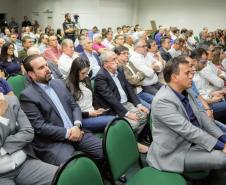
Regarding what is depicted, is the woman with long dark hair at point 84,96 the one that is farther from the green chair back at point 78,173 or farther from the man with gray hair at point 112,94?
the green chair back at point 78,173

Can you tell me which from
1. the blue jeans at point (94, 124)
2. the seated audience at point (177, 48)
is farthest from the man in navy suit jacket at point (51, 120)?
the seated audience at point (177, 48)

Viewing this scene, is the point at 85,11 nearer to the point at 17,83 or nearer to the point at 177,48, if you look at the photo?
the point at 177,48

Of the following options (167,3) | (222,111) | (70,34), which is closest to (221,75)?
(222,111)

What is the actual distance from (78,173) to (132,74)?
248cm

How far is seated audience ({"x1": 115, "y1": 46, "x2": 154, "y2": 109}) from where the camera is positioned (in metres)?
3.76

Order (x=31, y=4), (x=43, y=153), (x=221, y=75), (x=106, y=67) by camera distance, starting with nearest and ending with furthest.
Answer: (x=43, y=153) → (x=106, y=67) → (x=221, y=75) → (x=31, y=4)

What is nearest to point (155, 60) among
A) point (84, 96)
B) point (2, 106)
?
point (84, 96)

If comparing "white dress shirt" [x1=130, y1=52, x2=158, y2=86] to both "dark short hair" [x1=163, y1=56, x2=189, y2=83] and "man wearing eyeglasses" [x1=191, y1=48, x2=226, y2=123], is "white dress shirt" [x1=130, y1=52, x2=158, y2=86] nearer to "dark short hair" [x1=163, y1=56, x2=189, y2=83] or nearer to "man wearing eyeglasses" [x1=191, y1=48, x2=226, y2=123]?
"man wearing eyeglasses" [x1=191, y1=48, x2=226, y2=123]

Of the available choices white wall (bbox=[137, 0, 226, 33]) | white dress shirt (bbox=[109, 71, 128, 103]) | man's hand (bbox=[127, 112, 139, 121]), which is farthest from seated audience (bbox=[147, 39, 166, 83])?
white wall (bbox=[137, 0, 226, 33])

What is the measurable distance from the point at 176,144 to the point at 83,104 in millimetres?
1235

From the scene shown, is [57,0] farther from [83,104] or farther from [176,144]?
[176,144]

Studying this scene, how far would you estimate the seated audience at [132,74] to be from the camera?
376 centimetres

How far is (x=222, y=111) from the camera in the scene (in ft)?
12.2

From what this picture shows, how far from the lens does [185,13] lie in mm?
14797
